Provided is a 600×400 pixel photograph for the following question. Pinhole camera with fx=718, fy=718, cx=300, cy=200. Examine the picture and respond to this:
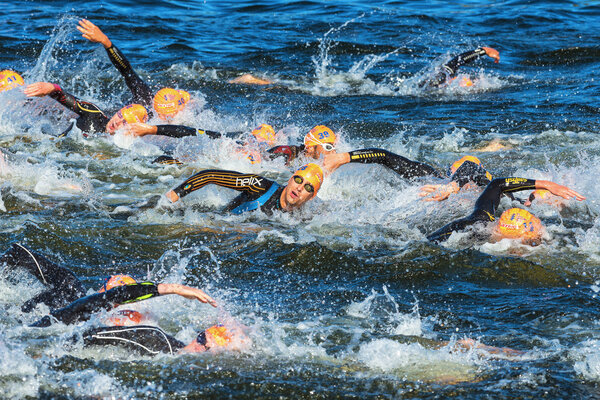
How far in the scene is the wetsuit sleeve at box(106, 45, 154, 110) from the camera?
A: 10367mm

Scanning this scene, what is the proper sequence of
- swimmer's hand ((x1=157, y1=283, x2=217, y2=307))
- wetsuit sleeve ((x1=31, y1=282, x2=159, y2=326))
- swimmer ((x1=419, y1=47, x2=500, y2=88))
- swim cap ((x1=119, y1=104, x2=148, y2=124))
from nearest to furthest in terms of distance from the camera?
1. swimmer's hand ((x1=157, y1=283, x2=217, y2=307))
2. wetsuit sleeve ((x1=31, y1=282, x2=159, y2=326))
3. swim cap ((x1=119, y1=104, x2=148, y2=124))
4. swimmer ((x1=419, y1=47, x2=500, y2=88))

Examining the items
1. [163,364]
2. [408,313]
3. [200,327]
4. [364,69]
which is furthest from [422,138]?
[163,364]

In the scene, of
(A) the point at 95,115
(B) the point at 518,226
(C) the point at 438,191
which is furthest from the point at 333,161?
(A) the point at 95,115

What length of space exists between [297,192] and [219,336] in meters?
2.63

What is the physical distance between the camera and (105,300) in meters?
5.14

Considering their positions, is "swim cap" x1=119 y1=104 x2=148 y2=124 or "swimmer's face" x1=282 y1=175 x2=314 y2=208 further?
"swim cap" x1=119 y1=104 x2=148 y2=124

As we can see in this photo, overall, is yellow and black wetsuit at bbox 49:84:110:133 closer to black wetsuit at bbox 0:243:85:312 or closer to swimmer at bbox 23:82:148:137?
swimmer at bbox 23:82:148:137

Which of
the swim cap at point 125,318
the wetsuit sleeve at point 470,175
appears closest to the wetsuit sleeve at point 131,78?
the wetsuit sleeve at point 470,175

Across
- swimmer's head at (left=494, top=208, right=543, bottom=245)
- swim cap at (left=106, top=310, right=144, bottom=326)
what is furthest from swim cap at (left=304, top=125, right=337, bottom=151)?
swim cap at (left=106, top=310, right=144, bottom=326)

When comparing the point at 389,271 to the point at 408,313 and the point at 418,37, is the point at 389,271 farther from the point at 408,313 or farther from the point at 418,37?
the point at 418,37

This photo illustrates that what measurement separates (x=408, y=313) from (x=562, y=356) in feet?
4.30

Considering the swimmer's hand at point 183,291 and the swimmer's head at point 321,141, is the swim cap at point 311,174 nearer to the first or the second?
the swimmer's head at point 321,141

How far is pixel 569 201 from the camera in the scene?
8.75 metres

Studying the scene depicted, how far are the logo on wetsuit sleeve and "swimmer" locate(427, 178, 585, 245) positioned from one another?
77.6 inches
